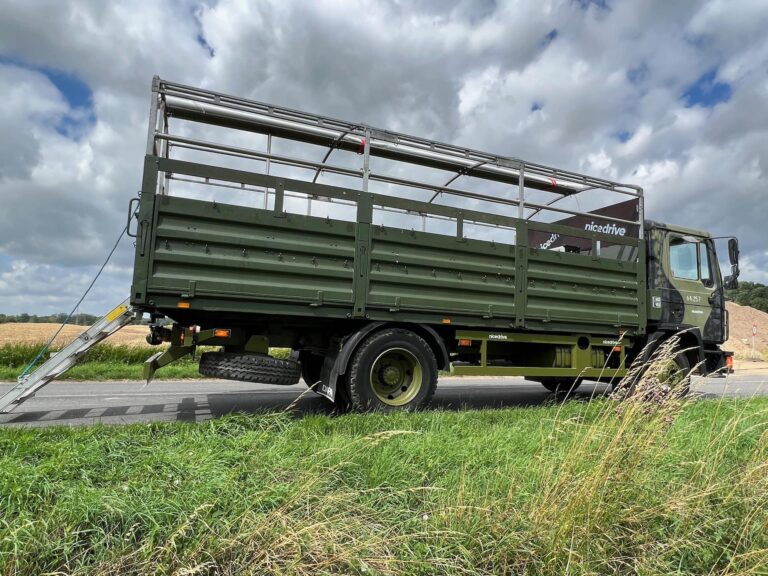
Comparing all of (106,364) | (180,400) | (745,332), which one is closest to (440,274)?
(180,400)

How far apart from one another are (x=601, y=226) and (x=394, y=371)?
165 inches

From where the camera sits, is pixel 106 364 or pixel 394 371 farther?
pixel 106 364

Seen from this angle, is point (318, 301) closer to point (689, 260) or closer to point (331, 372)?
point (331, 372)

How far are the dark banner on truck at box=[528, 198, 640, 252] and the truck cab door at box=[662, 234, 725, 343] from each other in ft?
2.54

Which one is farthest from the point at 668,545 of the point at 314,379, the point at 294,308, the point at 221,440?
the point at 314,379

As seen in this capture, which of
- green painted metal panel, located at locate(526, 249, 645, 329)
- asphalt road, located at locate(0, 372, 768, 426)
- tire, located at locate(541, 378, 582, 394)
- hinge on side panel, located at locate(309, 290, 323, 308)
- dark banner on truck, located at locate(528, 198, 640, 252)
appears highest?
dark banner on truck, located at locate(528, 198, 640, 252)

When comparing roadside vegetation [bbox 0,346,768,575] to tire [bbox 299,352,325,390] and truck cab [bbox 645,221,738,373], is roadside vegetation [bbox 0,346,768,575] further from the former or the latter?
truck cab [bbox 645,221,738,373]

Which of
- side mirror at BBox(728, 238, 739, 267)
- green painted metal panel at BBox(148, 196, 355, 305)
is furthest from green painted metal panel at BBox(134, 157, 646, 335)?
side mirror at BBox(728, 238, 739, 267)

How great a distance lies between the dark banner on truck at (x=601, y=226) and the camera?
7164mm

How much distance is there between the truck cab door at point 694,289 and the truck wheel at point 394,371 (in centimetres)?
419

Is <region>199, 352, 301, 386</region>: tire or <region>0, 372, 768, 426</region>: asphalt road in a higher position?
<region>199, 352, 301, 386</region>: tire

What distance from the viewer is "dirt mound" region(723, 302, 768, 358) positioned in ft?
99.8

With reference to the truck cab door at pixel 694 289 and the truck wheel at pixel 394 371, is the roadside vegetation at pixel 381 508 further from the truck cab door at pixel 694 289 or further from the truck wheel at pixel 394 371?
the truck cab door at pixel 694 289

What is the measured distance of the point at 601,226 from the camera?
754 centimetres
